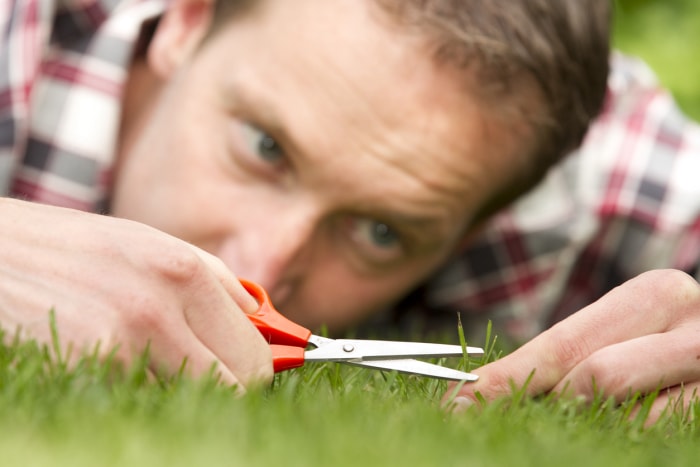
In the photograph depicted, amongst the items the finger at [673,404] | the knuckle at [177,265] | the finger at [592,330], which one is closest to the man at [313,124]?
the knuckle at [177,265]

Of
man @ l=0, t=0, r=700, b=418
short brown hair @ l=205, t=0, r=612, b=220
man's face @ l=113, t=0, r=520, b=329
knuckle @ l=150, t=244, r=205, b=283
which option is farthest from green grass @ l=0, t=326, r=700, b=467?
short brown hair @ l=205, t=0, r=612, b=220

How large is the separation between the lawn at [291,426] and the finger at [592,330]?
0.05 m

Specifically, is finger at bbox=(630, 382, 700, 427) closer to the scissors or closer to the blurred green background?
the scissors

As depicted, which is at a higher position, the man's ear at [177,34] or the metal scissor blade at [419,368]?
the man's ear at [177,34]

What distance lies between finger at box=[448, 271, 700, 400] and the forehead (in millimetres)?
860

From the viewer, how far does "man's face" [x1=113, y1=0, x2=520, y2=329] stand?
7.57 ft

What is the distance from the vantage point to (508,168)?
2.56 m

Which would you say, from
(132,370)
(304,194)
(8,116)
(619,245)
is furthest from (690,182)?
(132,370)

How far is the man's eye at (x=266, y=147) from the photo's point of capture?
241cm

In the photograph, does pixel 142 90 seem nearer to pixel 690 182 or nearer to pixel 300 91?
pixel 300 91

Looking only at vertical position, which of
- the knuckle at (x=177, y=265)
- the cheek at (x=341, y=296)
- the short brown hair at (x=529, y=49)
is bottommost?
the cheek at (x=341, y=296)

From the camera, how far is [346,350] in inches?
57.5

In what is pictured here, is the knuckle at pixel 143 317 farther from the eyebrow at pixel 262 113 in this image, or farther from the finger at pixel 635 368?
the eyebrow at pixel 262 113

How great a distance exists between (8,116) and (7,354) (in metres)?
1.50
